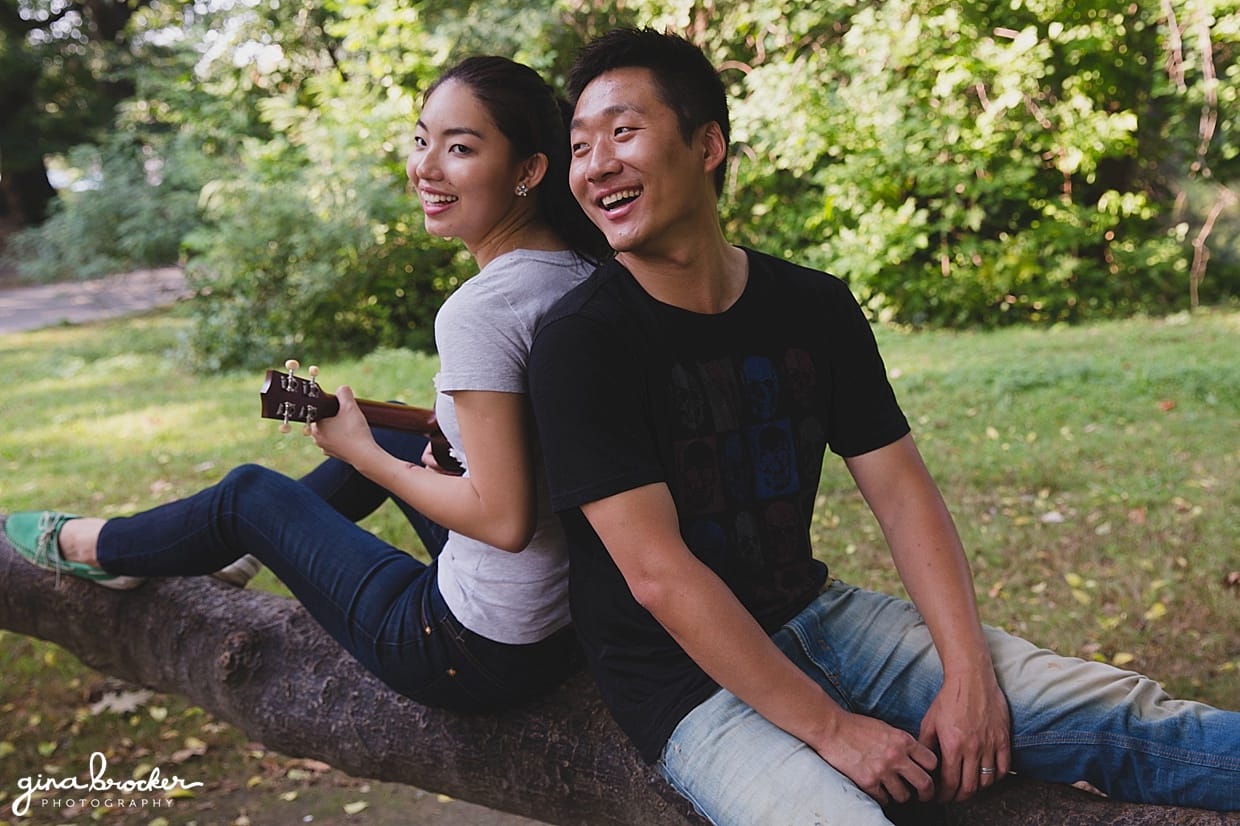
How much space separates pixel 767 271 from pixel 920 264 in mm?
8846

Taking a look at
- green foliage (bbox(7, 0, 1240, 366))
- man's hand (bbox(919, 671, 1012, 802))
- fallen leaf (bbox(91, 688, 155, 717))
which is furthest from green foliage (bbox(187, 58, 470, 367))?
man's hand (bbox(919, 671, 1012, 802))

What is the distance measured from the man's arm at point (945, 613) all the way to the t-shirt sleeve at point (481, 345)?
0.66 m

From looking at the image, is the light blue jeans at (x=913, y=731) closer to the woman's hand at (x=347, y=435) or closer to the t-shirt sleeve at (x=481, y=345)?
the t-shirt sleeve at (x=481, y=345)

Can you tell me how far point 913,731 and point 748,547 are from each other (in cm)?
42

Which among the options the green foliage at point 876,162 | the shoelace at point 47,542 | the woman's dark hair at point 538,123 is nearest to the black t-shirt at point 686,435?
the woman's dark hair at point 538,123

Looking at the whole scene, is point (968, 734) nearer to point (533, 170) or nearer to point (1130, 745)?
point (1130, 745)

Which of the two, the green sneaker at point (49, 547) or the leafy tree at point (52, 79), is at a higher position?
the leafy tree at point (52, 79)

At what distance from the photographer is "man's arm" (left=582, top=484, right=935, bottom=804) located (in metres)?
1.82

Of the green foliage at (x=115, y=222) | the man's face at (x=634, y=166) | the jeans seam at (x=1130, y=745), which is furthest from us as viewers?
the green foliage at (x=115, y=222)

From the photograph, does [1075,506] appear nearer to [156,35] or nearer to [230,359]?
[230,359]

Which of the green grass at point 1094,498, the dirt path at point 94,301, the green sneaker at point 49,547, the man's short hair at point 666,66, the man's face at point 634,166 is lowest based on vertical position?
the green grass at point 1094,498

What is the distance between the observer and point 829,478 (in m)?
5.90

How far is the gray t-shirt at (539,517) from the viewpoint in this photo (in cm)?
208

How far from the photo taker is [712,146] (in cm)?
210
